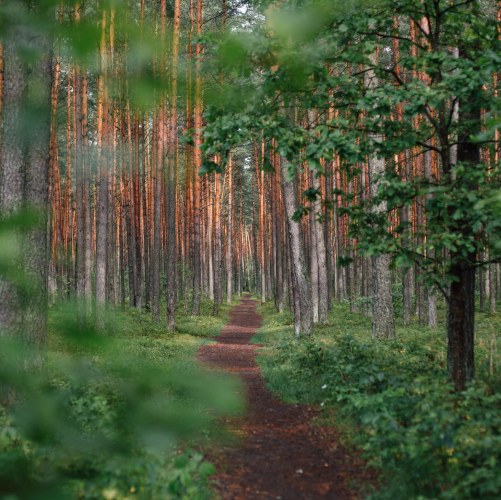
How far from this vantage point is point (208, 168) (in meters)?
6.92

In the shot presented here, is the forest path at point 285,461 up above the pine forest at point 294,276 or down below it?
below

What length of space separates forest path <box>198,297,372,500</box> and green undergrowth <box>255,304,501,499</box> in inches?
12.3

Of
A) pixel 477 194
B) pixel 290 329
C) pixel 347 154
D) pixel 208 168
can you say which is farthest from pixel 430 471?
pixel 290 329

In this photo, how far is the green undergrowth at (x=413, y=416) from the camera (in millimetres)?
4988

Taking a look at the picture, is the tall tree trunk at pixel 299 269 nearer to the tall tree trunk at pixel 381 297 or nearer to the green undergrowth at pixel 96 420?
the tall tree trunk at pixel 381 297

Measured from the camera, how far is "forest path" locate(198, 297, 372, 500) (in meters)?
5.63

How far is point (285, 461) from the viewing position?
6.52 meters

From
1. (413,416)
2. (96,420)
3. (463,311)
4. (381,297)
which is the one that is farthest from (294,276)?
(96,420)

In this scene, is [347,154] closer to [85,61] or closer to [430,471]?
[430,471]

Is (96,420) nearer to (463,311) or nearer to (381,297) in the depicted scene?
(463,311)

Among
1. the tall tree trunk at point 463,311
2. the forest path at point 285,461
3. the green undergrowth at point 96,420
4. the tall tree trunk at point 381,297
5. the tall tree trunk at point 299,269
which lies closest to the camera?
the green undergrowth at point 96,420

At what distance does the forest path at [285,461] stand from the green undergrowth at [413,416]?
0.31 m

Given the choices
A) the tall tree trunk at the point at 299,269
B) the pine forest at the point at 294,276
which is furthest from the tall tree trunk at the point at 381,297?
the tall tree trunk at the point at 299,269

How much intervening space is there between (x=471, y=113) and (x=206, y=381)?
7.57 meters
